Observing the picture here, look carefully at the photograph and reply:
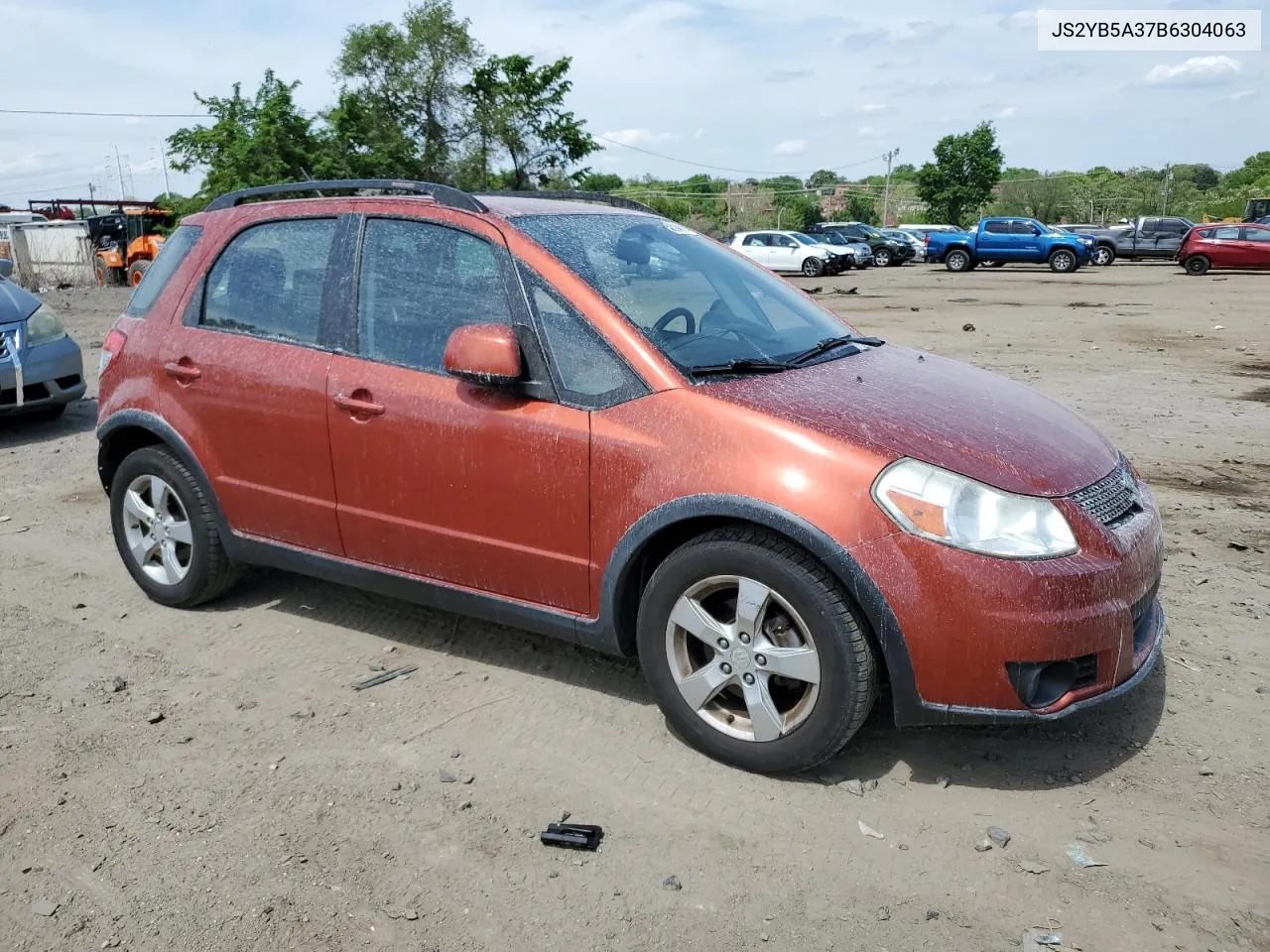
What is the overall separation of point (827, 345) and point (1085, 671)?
1594 millimetres

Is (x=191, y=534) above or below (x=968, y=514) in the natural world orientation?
below

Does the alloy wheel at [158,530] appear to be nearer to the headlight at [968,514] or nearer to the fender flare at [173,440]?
the fender flare at [173,440]

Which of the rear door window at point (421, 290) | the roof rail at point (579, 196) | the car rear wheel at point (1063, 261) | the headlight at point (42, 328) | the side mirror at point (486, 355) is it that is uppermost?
the roof rail at point (579, 196)

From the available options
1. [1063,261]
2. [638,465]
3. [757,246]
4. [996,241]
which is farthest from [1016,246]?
[638,465]

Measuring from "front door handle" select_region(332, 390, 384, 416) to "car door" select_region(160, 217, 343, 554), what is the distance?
11 cm

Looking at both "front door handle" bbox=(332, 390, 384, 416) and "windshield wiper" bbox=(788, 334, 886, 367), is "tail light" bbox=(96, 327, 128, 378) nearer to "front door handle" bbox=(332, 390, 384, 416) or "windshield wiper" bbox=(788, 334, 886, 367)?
"front door handle" bbox=(332, 390, 384, 416)

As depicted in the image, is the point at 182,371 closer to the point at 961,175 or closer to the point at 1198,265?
the point at 1198,265

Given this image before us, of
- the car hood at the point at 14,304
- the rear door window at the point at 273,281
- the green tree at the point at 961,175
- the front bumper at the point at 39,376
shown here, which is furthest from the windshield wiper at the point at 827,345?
the green tree at the point at 961,175

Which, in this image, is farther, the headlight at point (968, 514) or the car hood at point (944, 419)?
the car hood at point (944, 419)

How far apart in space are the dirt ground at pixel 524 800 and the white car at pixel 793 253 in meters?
29.9

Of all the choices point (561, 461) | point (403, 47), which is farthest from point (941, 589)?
point (403, 47)

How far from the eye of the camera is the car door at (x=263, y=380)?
4156 millimetres

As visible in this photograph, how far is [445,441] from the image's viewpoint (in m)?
3.75

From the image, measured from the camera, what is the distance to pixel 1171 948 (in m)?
2.58
